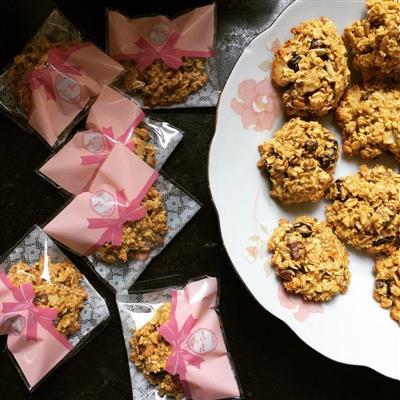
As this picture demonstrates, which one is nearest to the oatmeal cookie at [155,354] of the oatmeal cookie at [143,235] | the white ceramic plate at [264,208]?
the oatmeal cookie at [143,235]

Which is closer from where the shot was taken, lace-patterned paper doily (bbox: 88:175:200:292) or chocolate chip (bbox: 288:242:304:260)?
chocolate chip (bbox: 288:242:304:260)

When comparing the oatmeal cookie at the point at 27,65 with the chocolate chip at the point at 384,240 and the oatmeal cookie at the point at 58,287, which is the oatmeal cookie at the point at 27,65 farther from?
the chocolate chip at the point at 384,240

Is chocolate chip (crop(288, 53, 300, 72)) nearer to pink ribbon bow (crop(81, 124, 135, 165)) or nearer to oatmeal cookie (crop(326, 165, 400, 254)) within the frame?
oatmeal cookie (crop(326, 165, 400, 254))

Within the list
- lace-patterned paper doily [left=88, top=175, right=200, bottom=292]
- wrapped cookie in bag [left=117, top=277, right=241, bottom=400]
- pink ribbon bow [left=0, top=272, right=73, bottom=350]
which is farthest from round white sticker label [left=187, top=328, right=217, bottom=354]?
pink ribbon bow [left=0, top=272, right=73, bottom=350]

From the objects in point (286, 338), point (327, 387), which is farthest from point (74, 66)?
point (327, 387)

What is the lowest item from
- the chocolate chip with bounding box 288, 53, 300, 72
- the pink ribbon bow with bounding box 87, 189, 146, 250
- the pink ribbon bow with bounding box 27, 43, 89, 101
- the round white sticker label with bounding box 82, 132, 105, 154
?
the pink ribbon bow with bounding box 87, 189, 146, 250

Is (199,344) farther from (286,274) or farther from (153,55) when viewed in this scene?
(153,55)

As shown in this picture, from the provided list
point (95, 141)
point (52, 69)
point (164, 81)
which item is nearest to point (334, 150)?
point (164, 81)
